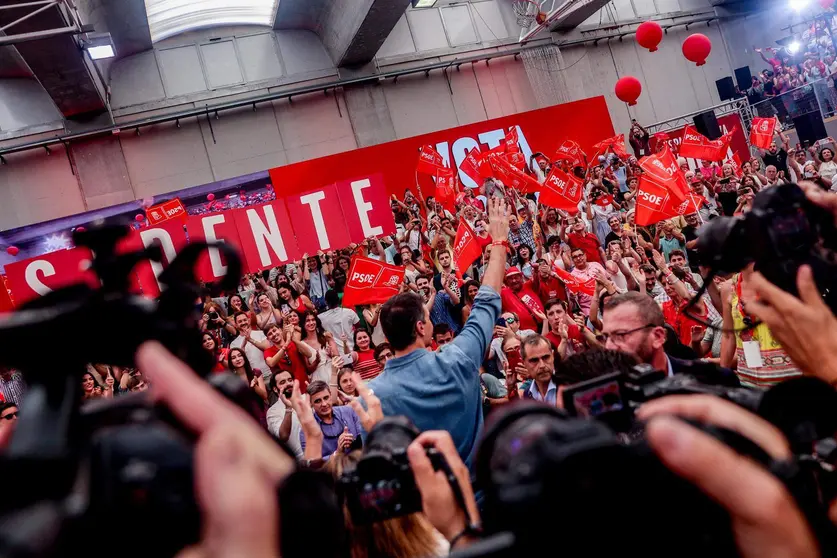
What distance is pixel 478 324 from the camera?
2.14 meters

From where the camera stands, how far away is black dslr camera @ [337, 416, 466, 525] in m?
0.99

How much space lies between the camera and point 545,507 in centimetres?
58

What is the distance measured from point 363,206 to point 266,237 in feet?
3.32

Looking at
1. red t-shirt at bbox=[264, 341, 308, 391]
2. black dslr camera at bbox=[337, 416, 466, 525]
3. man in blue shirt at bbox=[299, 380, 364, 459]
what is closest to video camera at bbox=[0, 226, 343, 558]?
black dslr camera at bbox=[337, 416, 466, 525]

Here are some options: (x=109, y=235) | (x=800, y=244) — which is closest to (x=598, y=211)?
(x=800, y=244)

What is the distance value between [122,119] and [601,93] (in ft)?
32.7

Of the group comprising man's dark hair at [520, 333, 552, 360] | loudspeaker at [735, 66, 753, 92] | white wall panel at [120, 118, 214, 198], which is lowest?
man's dark hair at [520, 333, 552, 360]

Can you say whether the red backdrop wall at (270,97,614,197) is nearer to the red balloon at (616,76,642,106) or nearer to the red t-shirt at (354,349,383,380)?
the red balloon at (616,76,642,106)

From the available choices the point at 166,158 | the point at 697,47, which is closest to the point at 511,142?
the point at 697,47

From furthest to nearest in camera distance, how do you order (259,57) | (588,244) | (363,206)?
1. (259,57)
2. (588,244)
3. (363,206)

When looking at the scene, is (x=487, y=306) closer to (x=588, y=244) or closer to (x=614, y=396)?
(x=614, y=396)

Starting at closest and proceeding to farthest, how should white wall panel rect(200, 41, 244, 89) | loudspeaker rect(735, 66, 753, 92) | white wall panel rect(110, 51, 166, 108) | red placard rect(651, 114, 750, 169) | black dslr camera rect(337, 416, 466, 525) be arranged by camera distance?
1. black dslr camera rect(337, 416, 466, 525)
2. white wall panel rect(110, 51, 166, 108)
3. white wall panel rect(200, 41, 244, 89)
4. red placard rect(651, 114, 750, 169)
5. loudspeaker rect(735, 66, 753, 92)

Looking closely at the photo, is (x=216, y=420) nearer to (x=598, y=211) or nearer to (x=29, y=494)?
(x=29, y=494)

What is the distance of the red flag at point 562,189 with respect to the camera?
6.60m
